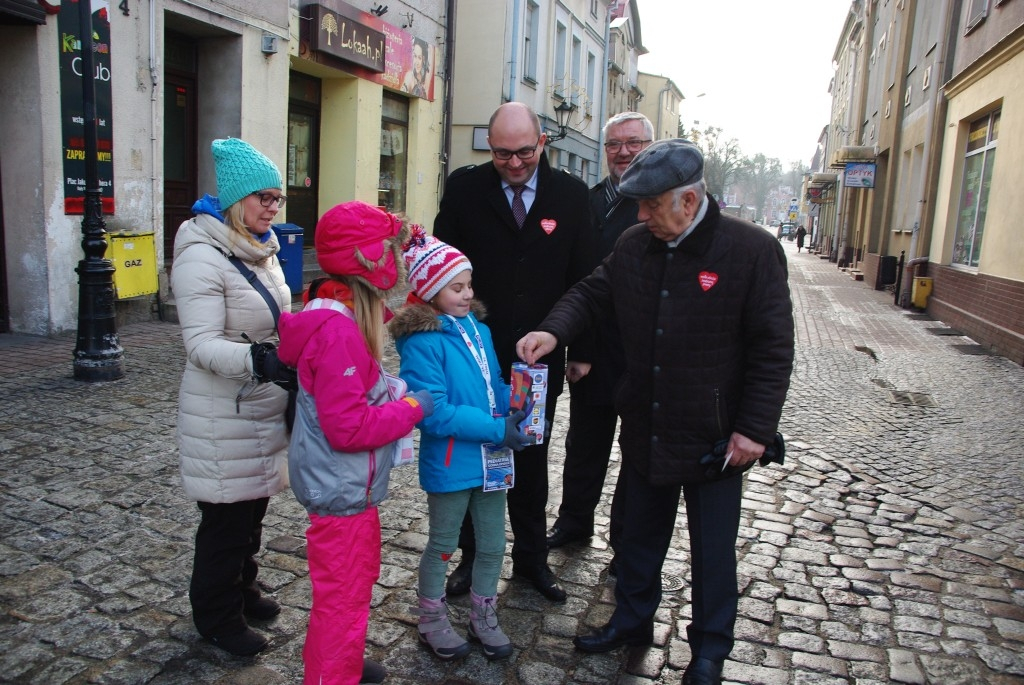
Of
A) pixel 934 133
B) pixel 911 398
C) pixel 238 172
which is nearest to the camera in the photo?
pixel 238 172


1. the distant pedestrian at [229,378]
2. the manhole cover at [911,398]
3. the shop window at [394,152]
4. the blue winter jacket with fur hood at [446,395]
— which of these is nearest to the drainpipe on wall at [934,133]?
the manhole cover at [911,398]

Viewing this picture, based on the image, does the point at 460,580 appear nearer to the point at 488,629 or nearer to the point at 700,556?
the point at 488,629

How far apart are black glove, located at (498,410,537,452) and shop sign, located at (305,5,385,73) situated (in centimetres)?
1034

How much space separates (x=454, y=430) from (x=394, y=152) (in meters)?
13.6

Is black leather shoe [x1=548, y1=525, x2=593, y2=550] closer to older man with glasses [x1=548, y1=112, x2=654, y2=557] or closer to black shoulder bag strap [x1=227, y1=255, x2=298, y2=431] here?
older man with glasses [x1=548, y1=112, x2=654, y2=557]

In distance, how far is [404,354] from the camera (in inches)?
111

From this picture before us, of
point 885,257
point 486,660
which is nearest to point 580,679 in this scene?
point 486,660

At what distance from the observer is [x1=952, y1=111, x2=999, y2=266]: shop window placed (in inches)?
485

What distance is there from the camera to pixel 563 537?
13.4 ft

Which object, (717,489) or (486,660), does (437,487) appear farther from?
(717,489)

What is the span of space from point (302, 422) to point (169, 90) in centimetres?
949

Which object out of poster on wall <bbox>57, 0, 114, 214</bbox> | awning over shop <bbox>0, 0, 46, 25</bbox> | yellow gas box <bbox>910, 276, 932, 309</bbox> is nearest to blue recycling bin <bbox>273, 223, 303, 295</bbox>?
poster on wall <bbox>57, 0, 114, 214</bbox>

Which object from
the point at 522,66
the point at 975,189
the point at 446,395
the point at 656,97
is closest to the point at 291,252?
the point at 446,395

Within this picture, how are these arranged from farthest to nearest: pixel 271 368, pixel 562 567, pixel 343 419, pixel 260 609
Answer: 1. pixel 562 567
2. pixel 260 609
3. pixel 271 368
4. pixel 343 419
